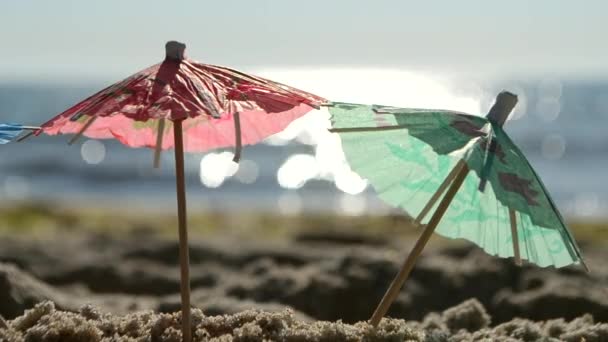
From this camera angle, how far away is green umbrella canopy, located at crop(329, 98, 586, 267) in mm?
3812

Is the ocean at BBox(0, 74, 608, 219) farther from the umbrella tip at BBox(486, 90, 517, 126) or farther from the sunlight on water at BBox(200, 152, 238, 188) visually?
the umbrella tip at BBox(486, 90, 517, 126)

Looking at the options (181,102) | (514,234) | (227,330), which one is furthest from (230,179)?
(181,102)

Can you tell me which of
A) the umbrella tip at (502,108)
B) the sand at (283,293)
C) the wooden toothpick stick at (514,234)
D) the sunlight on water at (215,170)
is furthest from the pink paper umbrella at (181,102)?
the sunlight on water at (215,170)

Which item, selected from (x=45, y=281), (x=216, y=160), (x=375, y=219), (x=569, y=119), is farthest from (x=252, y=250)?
(x=569, y=119)

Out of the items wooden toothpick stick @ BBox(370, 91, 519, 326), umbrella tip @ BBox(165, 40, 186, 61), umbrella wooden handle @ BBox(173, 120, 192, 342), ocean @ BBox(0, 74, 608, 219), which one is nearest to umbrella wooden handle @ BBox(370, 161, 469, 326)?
wooden toothpick stick @ BBox(370, 91, 519, 326)

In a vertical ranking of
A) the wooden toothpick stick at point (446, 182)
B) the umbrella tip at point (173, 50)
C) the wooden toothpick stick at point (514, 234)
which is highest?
the umbrella tip at point (173, 50)

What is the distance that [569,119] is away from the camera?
159 feet

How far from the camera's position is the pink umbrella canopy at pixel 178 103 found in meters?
3.66

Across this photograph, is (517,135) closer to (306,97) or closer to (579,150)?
(579,150)

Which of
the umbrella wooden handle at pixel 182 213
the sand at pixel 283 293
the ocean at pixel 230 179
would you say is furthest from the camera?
the ocean at pixel 230 179

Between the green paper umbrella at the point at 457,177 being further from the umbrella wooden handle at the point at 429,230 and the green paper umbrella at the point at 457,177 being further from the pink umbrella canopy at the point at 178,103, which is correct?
the pink umbrella canopy at the point at 178,103

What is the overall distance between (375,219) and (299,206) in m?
9.50

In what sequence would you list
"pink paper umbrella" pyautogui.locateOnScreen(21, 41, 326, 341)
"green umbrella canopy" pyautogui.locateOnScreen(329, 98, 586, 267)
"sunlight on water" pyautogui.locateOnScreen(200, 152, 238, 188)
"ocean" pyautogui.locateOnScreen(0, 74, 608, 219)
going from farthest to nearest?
"sunlight on water" pyautogui.locateOnScreen(200, 152, 238, 188) → "ocean" pyautogui.locateOnScreen(0, 74, 608, 219) → "green umbrella canopy" pyautogui.locateOnScreen(329, 98, 586, 267) → "pink paper umbrella" pyautogui.locateOnScreen(21, 41, 326, 341)

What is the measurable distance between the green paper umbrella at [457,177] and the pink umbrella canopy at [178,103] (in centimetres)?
35
